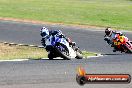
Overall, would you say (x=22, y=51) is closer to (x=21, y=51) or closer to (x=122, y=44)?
(x=21, y=51)

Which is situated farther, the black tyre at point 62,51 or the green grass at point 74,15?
the green grass at point 74,15

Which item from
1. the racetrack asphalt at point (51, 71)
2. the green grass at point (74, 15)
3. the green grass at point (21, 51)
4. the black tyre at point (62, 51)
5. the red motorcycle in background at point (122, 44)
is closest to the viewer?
the racetrack asphalt at point (51, 71)

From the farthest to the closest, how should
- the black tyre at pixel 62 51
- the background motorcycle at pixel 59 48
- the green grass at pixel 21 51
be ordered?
the green grass at pixel 21 51 → the background motorcycle at pixel 59 48 → the black tyre at pixel 62 51

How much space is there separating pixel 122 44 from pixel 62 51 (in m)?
6.20

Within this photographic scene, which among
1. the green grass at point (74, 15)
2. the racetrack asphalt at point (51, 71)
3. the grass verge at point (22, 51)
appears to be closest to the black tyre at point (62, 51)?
the racetrack asphalt at point (51, 71)

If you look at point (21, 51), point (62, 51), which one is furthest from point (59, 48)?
point (21, 51)

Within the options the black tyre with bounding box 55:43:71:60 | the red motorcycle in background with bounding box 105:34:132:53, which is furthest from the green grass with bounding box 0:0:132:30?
the black tyre with bounding box 55:43:71:60

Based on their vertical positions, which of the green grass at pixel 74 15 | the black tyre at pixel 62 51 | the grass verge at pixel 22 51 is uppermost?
the green grass at pixel 74 15

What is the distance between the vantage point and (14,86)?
478 inches

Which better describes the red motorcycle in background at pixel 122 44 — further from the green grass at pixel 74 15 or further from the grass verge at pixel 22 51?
the green grass at pixel 74 15

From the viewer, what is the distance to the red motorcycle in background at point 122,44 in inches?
938

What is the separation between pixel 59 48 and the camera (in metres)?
19.0

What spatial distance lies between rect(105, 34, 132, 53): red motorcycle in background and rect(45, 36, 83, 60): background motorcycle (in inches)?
207

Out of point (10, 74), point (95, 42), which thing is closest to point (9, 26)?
point (95, 42)
